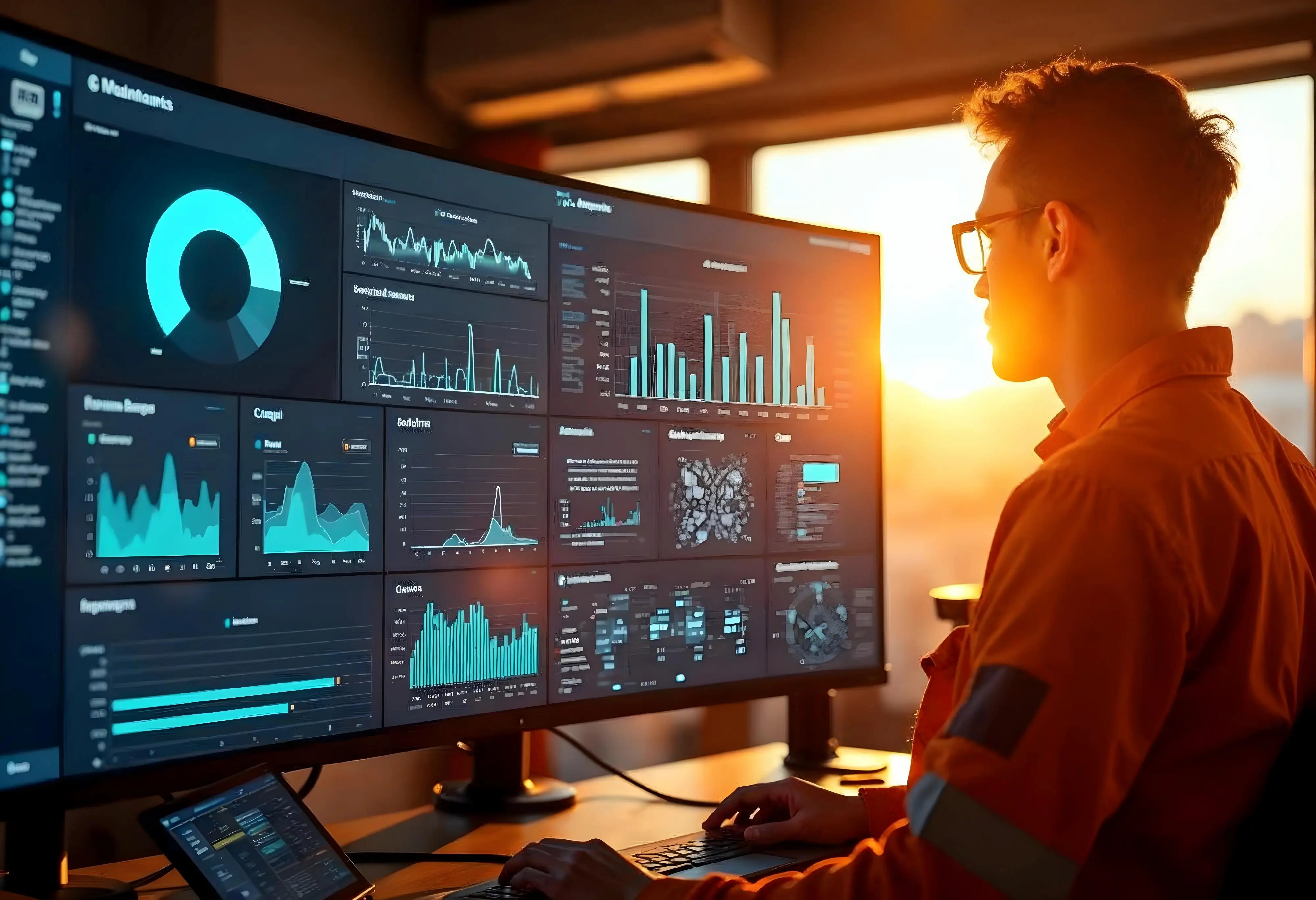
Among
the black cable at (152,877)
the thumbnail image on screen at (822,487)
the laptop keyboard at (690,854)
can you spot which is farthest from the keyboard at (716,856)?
the thumbnail image on screen at (822,487)

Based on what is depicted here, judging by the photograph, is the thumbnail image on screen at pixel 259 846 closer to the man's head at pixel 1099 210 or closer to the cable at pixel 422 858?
the cable at pixel 422 858

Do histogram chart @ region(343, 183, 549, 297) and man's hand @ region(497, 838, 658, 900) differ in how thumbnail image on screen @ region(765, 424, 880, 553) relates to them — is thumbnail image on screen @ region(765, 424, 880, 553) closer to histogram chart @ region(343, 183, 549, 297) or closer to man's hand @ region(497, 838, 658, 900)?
histogram chart @ region(343, 183, 549, 297)

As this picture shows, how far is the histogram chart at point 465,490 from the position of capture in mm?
1328

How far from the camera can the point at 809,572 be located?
177cm

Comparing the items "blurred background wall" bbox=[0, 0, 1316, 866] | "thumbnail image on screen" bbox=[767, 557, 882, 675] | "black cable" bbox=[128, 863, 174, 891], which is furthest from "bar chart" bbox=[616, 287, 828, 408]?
"blurred background wall" bbox=[0, 0, 1316, 866]

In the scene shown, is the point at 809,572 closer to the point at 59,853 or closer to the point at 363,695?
the point at 363,695

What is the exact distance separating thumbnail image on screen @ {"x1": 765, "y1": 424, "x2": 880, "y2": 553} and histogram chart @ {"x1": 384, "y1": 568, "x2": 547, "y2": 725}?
0.44 metres

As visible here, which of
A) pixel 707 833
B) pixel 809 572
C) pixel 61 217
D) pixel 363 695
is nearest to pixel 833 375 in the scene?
pixel 809 572

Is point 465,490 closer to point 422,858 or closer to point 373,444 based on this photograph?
point 373,444

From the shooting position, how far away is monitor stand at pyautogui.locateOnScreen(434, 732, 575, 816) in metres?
1.57

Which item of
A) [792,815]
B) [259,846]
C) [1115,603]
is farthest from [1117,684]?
[259,846]

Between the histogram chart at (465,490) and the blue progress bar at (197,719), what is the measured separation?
0.67ft

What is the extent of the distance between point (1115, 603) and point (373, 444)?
0.82m

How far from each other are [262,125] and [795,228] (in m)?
0.85
